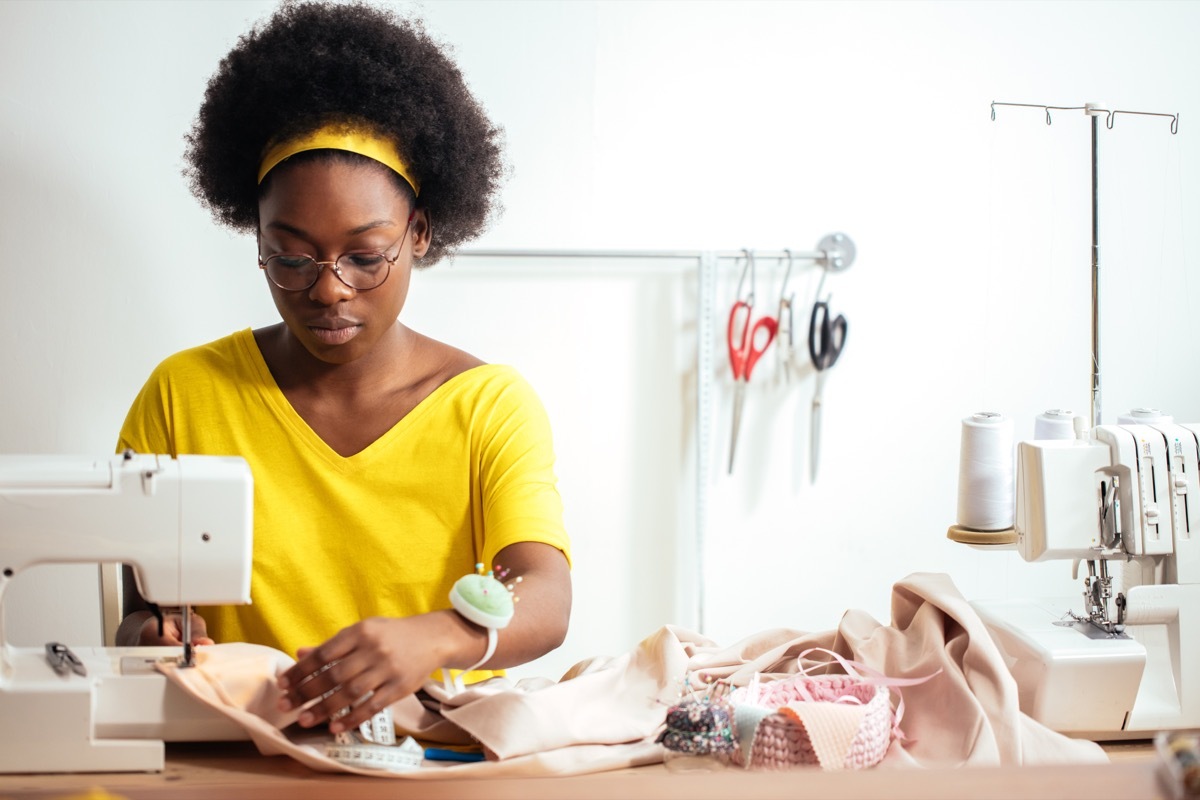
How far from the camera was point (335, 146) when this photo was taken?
1606 mm

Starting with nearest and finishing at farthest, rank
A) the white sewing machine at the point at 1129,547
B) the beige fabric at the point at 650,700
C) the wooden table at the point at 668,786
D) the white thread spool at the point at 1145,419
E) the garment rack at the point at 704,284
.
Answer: the wooden table at the point at 668,786, the beige fabric at the point at 650,700, the white sewing machine at the point at 1129,547, the white thread spool at the point at 1145,419, the garment rack at the point at 704,284

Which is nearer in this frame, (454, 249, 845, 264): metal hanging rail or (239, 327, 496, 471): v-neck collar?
(239, 327, 496, 471): v-neck collar

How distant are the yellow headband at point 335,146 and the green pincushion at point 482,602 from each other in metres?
0.65

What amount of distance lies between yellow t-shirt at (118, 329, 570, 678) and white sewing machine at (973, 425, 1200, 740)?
0.67 metres

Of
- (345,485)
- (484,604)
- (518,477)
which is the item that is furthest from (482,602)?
(345,485)

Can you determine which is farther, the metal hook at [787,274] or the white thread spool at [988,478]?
the metal hook at [787,274]

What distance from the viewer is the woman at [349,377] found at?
1.59 metres

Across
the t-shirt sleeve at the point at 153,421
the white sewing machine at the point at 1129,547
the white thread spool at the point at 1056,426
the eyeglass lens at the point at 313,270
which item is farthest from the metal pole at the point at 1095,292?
the t-shirt sleeve at the point at 153,421

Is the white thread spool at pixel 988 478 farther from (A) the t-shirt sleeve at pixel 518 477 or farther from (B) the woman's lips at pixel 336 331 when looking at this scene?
(B) the woman's lips at pixel 336 331

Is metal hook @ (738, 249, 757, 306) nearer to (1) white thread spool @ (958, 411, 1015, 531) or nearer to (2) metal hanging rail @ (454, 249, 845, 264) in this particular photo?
(2) metal hanging rail @ (454, 249, 845, 264)

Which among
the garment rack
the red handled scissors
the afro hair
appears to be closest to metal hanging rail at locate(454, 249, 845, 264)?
Answer: the garment rack

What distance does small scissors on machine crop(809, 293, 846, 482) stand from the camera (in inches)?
102

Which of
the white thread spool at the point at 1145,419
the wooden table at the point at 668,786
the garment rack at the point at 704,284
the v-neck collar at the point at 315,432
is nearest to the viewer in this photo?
the wooden table at the point at 668,786

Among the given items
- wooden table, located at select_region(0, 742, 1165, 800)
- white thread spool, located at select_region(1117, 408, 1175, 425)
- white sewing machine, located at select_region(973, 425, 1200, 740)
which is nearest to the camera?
wooden table, located at select_region(0, 742, 1165, 800)
